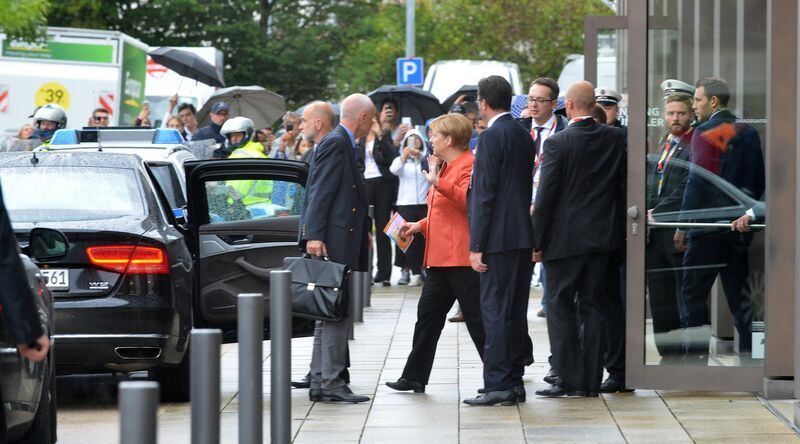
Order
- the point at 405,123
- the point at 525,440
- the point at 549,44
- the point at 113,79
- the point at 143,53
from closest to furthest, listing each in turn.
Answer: the point at 525,440
the point at 405,123
the point at 113,79
the point at 143,53
the point at 549,44

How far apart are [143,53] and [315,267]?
23526 millimetres

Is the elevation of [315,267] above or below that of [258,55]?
below

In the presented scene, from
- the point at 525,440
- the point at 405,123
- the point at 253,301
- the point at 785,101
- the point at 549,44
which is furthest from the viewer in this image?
the point at 549,44

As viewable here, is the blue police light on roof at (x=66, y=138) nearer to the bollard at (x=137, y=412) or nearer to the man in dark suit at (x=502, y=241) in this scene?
the man in dark suit at (x=502, y=241)

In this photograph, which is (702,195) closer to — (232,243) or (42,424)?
(232,243)

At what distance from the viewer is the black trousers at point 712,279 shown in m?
9.18

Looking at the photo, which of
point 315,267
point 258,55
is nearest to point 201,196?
point 315,267

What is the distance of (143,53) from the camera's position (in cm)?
3183

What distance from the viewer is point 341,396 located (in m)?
9.29

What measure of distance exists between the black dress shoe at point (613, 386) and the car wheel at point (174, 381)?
2517mm

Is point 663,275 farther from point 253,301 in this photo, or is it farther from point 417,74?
point 417,74

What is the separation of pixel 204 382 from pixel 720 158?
483 cm

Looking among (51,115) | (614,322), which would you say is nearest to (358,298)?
(51,115)

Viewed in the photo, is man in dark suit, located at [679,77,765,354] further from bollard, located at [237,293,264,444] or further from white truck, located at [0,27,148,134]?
white truck, located at [0,27,148,134]
